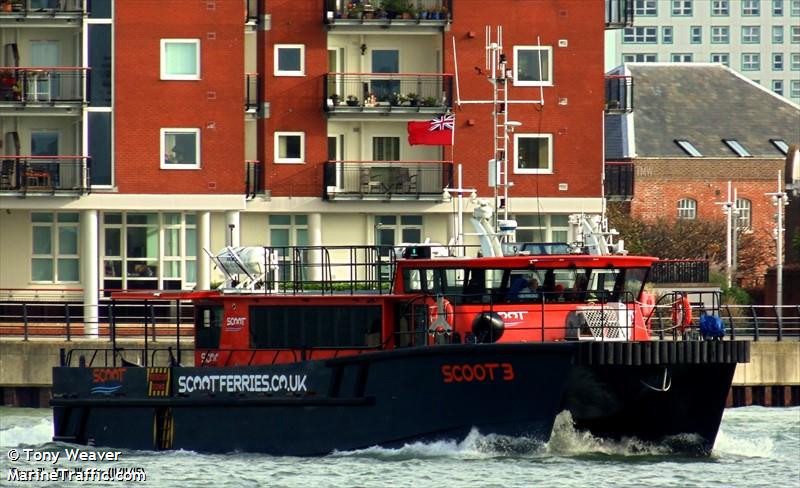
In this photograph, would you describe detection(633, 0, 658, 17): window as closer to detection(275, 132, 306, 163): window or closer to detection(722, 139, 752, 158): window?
detection(722, 139, 752, 158): window

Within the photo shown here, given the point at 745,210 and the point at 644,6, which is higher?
the point at 644,6

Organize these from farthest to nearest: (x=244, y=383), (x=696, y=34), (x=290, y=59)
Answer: (x=696, y=34)
(x=290, y=59)
(x=244, y=383)

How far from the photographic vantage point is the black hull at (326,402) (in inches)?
1222

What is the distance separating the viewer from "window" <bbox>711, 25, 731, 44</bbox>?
150250 mm

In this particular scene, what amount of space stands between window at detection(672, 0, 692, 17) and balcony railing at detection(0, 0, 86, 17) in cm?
10360

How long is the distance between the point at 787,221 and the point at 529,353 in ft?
135

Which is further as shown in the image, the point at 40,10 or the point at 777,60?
the point at 777,60

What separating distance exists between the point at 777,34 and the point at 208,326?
121 meters

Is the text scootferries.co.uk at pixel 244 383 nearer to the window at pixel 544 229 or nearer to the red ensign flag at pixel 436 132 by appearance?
the red ensign flag at pixel 436 132

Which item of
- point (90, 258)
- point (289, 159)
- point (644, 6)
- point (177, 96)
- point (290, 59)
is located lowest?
point (90, 258)

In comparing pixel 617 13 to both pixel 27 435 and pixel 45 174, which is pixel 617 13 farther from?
pixel 27 435

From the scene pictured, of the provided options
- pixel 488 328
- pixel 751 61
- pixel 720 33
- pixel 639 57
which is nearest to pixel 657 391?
pixel 488 328

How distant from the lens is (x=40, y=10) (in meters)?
51.9

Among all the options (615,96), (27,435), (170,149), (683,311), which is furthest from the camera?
(615,96)
